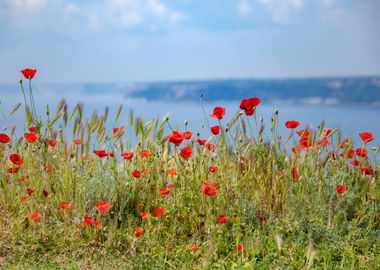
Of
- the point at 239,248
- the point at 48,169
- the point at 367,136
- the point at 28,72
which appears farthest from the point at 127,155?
the point at 367,136

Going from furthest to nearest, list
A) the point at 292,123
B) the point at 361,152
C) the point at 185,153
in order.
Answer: the point at 361,152, the point at 292,123, the point at 185,153

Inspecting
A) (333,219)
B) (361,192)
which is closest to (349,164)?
(361,192)

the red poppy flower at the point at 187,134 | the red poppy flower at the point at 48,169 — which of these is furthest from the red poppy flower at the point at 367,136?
the red poppy flower at the point at 48,169

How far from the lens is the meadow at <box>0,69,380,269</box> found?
4098 mm

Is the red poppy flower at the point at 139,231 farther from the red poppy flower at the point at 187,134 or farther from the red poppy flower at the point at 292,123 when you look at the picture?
the red poppy flower at the point at 292,123

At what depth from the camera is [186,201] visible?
15.2ft

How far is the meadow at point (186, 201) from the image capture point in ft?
13.4

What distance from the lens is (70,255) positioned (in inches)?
163

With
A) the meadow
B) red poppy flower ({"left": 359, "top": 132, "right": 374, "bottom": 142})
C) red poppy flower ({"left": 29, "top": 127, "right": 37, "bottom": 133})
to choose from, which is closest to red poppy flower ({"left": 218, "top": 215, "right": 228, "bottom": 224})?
the meadow

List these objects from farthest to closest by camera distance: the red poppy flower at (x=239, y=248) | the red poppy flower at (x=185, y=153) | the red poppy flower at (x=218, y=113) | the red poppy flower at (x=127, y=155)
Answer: the red poppy flower at (x=127, y=155), the red poppy flower at (x=218, y=113), the red poppy flower at (x=185, y=153), the red poppy flower at (x=239, y=248)

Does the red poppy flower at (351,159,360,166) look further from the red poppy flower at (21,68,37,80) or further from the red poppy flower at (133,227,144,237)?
the red poppy flower at (21,68,37,80)

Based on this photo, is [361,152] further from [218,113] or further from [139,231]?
[139,231]

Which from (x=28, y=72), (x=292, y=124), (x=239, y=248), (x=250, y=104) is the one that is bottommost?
(x=239, y=248)

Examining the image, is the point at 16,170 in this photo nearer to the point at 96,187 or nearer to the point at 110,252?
the point at 96,187
